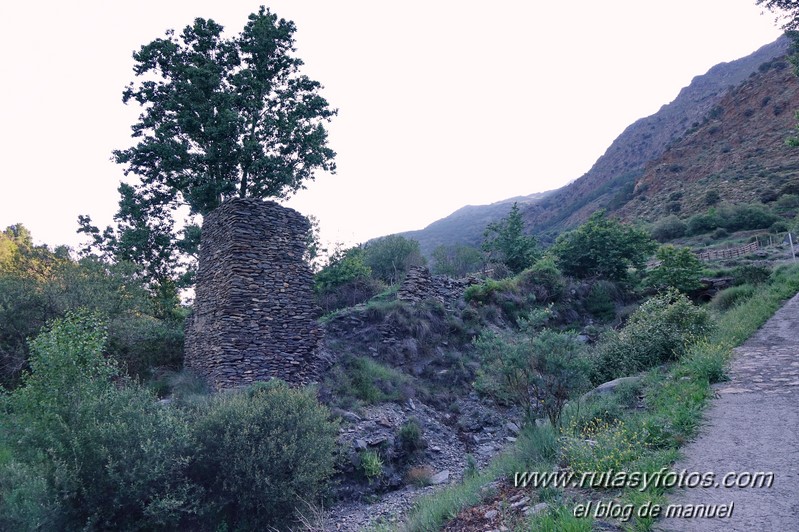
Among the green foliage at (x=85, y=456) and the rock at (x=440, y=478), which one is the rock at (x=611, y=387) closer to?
the rock at (x=440, y=478)

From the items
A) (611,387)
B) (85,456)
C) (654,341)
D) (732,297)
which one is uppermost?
(85,456)

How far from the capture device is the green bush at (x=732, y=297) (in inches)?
602

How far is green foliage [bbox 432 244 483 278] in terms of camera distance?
32.5 m

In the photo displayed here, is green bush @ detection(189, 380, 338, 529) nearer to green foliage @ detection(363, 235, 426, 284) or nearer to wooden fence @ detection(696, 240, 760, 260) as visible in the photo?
green foliage @ detection(363, 235, 426, 284)

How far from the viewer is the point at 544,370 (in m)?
7.68

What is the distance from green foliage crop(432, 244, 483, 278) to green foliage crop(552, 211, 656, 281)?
9174 millimetres

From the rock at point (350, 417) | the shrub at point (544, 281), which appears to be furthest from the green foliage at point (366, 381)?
the shrub at point (544, 281)

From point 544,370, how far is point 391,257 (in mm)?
20526

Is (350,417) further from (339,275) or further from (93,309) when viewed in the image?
(339,275)

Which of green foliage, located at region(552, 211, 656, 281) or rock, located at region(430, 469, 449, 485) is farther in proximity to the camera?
green foliage, located at region(552, 211, 656, 281)

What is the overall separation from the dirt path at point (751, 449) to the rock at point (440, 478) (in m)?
5.53

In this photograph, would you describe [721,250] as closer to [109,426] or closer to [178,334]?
[178,334]

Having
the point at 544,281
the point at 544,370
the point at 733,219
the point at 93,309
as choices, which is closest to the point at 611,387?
the point at 544,370

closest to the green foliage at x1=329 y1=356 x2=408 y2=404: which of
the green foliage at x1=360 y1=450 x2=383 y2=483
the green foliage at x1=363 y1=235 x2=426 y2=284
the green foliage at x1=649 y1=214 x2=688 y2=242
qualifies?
the green foliage at x1=360 y1=450 x2=383 y2=483
